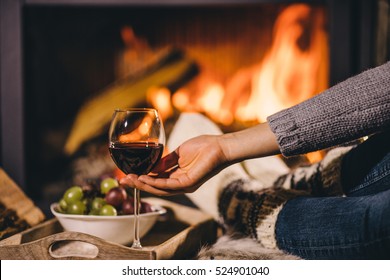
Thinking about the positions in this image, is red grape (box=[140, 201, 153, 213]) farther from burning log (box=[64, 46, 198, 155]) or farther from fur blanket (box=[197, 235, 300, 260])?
burning log (box=[64, 46, 198, 155])

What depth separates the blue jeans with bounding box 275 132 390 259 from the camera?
0.81m

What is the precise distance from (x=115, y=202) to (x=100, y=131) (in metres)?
0.78

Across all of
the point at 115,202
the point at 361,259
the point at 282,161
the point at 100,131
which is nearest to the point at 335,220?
the point at 361,259

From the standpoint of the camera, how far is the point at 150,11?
195cm

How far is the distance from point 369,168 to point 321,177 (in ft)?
0.65

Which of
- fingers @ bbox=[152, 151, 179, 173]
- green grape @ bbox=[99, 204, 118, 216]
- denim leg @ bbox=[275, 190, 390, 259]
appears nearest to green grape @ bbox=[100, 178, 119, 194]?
green grape @ bbox=[99, 204, 118, 216]

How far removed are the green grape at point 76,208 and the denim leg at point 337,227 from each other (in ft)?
1.38

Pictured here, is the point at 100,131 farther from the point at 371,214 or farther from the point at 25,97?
the point at 371,214

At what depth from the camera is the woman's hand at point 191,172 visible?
3.03 ft

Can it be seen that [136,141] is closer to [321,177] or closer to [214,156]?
[214,156]

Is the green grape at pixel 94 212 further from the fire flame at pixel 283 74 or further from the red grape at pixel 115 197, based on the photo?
the fire flame at pixel 283 74

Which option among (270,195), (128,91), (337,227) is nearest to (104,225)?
(270,195)

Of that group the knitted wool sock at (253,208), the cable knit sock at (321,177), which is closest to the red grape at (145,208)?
the knitted wool sock at (253,208)

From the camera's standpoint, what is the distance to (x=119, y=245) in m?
0.94
